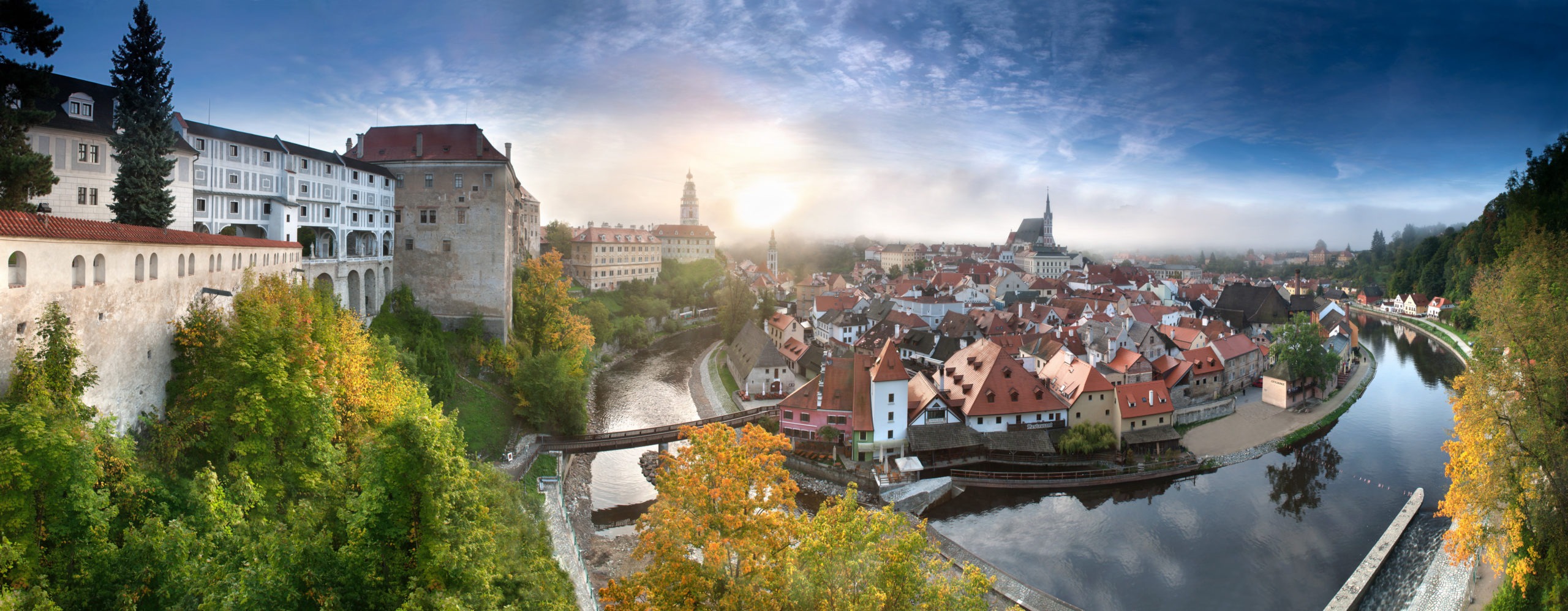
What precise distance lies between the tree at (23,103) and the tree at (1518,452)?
2468 cm

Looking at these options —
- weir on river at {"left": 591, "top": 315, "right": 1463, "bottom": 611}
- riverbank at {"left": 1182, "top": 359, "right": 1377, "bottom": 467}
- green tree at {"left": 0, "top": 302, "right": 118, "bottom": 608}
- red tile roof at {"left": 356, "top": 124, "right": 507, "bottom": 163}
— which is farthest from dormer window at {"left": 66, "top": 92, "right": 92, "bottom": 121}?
riverbank at {"left": 1182, "top": 359, "right": 1377, "bottom": 467}

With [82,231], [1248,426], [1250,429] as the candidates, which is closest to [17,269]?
[82,231]

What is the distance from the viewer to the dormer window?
14.7 m

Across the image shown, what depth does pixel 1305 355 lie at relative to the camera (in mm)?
30328

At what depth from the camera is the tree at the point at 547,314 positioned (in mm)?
28266

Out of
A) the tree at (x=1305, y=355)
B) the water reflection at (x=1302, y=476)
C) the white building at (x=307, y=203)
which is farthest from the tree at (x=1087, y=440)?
the white building at (x=307, y=203)

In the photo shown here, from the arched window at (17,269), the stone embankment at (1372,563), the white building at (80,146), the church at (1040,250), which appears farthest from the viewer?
the church at (1040,250)

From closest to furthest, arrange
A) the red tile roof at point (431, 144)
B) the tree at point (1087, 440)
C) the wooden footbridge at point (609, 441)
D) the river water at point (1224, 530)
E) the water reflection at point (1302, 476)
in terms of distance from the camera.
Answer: the river water at point (1224, 530)
the water reflection at point (1302, 476)
the wooden footbridge at point (609, 441)
the tree at point (1087, 440)
the red tile roof at point (431, 144)

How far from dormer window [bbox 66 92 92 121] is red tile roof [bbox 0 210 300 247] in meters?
3.71

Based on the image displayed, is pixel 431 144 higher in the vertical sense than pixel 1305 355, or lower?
higher

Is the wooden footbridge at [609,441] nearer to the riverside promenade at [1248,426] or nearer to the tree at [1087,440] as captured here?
the tree at [1087,440]

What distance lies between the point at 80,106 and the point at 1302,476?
108ft

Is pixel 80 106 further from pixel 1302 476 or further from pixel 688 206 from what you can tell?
pixel 688 206

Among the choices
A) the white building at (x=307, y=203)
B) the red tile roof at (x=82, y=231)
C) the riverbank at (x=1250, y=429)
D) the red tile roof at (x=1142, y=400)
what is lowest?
the riverbank at (x=1250, y=429)
